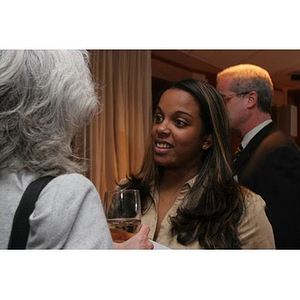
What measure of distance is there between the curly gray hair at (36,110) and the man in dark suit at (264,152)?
604 millimetres


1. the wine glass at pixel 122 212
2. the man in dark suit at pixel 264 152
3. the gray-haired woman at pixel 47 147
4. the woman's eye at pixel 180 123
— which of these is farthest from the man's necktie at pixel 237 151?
the gray-haired woman at pixel 47 147

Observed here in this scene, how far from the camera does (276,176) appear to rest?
1436 mm

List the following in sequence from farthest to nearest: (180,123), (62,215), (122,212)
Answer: (180,123)
(122,212)
(62,215)

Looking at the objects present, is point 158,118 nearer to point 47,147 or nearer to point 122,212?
point 122,212

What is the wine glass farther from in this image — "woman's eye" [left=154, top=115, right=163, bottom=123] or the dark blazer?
the dark blazer

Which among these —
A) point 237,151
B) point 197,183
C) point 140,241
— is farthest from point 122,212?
point 237,151

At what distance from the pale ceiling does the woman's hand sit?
475mm

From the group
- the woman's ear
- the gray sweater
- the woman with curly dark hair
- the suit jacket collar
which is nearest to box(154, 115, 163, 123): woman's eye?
the woman with curly dark hair

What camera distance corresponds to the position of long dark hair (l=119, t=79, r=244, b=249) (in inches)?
54.6

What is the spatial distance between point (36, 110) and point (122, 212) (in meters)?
0.46

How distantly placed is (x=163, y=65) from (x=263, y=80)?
0.30 m

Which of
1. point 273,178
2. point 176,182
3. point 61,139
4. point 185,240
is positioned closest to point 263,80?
point 273,178

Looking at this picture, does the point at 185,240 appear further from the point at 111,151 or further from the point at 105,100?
the point at 105,100
